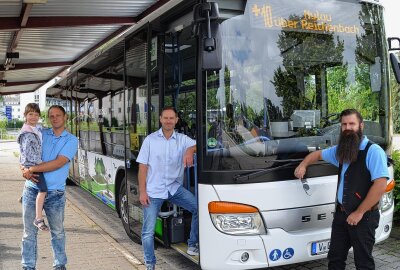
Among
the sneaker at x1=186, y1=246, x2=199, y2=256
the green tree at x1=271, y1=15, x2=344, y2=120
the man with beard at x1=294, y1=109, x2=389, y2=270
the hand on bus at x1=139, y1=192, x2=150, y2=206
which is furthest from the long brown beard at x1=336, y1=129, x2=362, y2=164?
the hand on bus at x1=139, y1=192, x2=150, y2=206

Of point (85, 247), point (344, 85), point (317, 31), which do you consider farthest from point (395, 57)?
point (85, 247)

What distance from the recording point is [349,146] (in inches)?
147

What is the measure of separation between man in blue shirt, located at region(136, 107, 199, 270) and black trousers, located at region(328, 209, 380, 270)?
1.40 metres

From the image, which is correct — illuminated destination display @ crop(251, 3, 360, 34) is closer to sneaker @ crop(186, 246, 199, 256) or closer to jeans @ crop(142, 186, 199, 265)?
jeans @ crop(142, 186, 199, 265)

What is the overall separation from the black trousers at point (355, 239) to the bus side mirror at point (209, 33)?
174 cm

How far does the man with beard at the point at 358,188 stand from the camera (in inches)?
143

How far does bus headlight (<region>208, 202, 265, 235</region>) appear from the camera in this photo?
154 inches

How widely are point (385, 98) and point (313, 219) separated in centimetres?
160

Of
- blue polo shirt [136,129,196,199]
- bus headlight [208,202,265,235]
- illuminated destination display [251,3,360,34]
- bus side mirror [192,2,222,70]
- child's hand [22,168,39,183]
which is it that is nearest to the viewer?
bus side mirror [192,2,222,70]

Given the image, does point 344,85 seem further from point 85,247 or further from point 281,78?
point 85,247

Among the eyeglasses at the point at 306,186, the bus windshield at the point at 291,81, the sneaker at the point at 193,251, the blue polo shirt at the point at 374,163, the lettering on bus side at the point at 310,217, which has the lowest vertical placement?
the sneaker at the point at 193,251

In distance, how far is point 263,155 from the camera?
13.2 feet

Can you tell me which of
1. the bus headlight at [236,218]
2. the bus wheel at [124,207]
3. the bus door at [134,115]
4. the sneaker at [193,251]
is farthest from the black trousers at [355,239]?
the bus wheel at [124,207]

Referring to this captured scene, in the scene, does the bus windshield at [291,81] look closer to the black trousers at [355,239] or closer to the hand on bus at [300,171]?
the hand on bus at [300,171]
